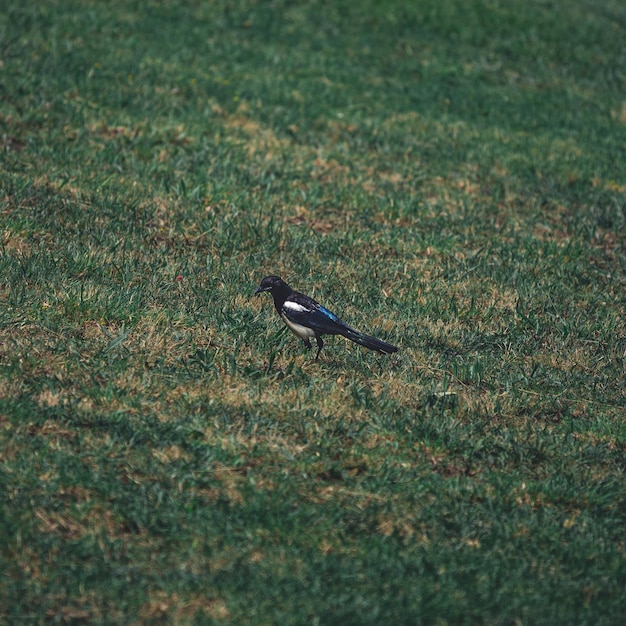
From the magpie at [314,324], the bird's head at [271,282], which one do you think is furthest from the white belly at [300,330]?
the bird's head at [271,282]

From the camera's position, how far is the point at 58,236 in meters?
7.69

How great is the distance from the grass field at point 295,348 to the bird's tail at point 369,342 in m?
0.22

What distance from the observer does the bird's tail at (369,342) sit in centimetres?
597

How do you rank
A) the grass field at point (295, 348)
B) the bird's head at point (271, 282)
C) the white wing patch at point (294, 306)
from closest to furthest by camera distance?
the grass field at point (295, 348) → the white wing patch at point (294, 306) → the bird's head at point (271, 282)

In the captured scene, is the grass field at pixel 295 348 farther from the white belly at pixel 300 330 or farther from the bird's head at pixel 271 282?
the bird's head at pixel 271 282

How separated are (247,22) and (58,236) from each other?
9168 millimetres

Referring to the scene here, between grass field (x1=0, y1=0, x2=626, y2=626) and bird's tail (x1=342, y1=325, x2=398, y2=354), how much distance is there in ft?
0.72

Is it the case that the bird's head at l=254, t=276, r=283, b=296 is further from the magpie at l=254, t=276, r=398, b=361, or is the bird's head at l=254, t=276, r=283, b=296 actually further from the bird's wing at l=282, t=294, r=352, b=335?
the bird's wing at l=282, t=294, r=352, b=335

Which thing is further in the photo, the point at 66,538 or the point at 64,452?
the point at 64,452

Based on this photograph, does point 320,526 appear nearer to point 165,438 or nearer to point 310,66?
point 165,438

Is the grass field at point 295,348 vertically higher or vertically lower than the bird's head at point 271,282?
lower

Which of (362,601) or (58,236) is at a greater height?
(362,601)

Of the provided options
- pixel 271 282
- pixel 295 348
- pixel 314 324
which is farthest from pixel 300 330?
pixel 271 282

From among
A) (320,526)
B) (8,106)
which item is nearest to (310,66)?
(8,106)
